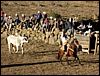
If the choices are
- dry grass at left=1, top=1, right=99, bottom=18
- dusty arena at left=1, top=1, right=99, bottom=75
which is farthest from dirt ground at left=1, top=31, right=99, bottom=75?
dry grass at left=1, top=1, right=99, bottom=18

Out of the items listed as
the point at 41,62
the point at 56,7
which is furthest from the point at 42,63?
the point at 56,7

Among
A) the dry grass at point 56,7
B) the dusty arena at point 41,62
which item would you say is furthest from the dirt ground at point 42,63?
the dry grass at point 56,7

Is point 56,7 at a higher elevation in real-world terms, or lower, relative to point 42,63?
higher

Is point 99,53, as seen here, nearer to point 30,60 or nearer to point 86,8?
point 30,60

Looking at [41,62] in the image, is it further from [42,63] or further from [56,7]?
[56,7]

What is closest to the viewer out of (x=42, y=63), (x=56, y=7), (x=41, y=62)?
(x=42, y=63)

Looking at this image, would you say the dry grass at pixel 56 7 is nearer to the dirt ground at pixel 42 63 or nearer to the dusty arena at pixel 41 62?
the dusty arena at pixel 41 62

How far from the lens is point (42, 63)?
1645 cm

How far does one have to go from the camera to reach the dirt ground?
50.1 feet

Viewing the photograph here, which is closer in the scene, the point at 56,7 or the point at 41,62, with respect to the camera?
the point at 41,62

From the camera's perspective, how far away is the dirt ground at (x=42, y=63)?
50.1 feet

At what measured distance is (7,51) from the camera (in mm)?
18594

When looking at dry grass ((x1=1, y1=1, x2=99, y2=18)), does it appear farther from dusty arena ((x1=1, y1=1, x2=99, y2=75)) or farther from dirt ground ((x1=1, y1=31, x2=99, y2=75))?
dirt ground ((x1=1, y1=31, x2=99, y2=75))

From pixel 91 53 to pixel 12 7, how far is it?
20.7 meters
